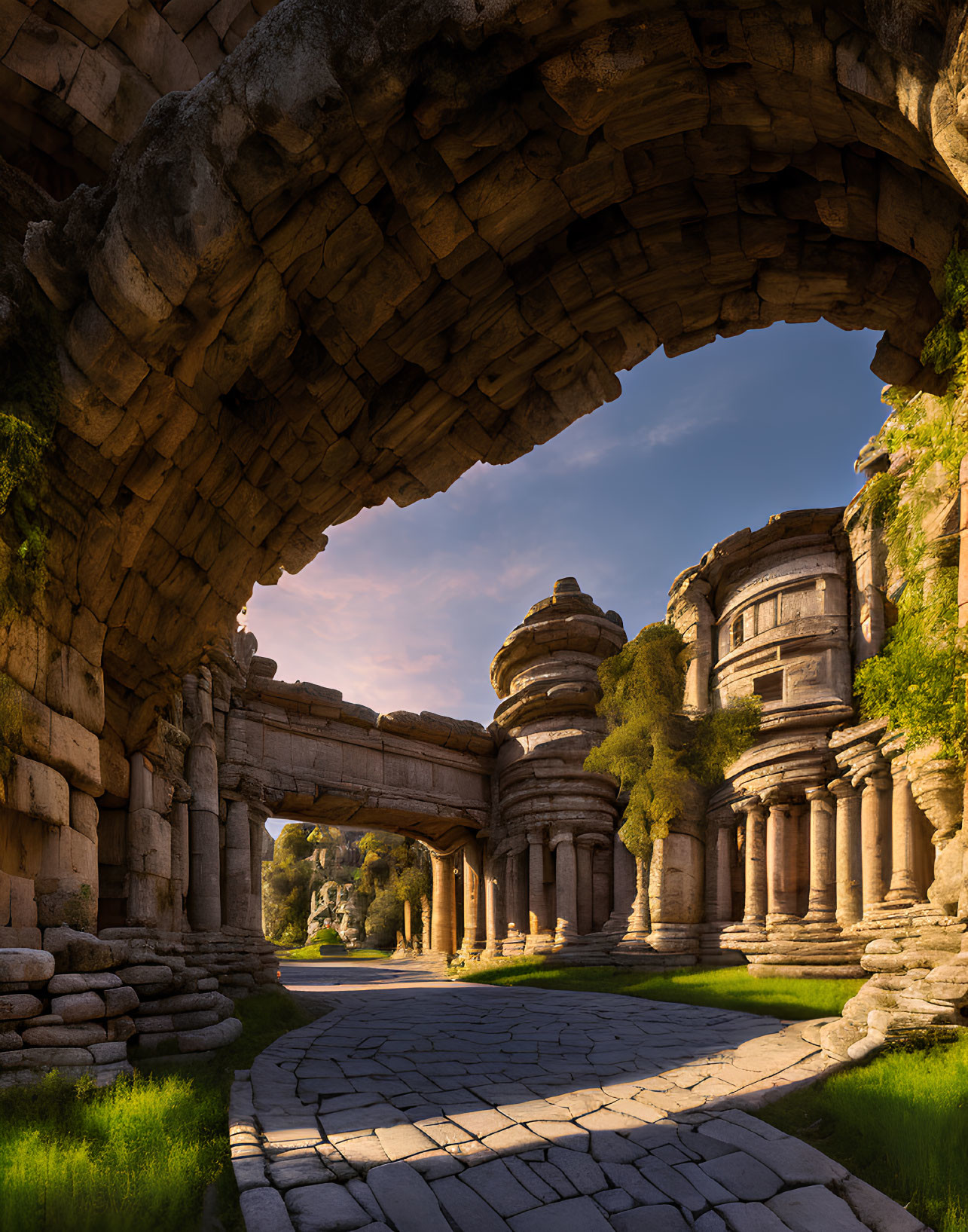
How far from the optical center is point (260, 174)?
5.77 m

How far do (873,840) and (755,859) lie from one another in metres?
2.94

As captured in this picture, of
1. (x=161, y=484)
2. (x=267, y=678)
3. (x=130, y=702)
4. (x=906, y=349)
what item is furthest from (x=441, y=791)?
(x=906, y=349)

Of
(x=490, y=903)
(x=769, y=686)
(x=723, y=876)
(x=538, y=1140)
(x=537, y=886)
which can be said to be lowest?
(x=490, y=903)

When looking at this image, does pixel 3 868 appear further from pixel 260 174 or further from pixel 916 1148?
pixel 916 1148

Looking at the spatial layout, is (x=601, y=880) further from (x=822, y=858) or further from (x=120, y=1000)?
(x=120, y=1000)

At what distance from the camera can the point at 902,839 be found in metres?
12.9

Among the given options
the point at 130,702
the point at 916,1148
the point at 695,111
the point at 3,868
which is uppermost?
the point at 695,111

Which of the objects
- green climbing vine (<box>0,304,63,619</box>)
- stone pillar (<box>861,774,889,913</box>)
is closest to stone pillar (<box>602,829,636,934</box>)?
stone pillar (<box>861,774,889,913</box>)

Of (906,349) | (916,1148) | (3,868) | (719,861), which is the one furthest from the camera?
(719,861)

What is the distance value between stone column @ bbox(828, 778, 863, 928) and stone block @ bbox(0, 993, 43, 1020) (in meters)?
13.0

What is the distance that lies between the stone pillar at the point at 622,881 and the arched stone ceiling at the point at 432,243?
1345 centimetres

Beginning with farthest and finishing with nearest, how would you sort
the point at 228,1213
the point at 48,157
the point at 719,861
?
the point at 719,861, the point at 48,157, the point at 228,1213

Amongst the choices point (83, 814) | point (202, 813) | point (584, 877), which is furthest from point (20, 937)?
point (584, 877)

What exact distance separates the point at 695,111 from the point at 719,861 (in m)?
14.7
